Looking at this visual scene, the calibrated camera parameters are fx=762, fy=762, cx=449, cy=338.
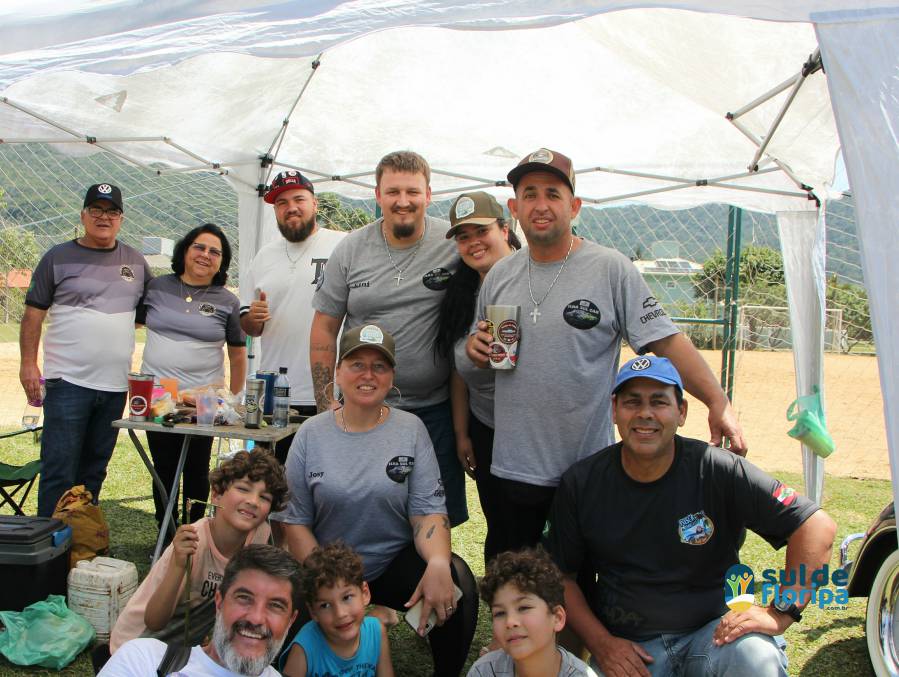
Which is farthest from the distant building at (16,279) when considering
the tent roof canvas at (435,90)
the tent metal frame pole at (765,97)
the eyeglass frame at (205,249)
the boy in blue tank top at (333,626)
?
the boy in blue tank top at (333,626)

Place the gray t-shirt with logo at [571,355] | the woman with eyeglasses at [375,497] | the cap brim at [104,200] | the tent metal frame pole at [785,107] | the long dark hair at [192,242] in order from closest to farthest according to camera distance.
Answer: the gray t-shirt with logo at [571,355], the woman with eyeglasses at [375,497], the tent metal frame pole at [785,107], the cap brim at [104,200], the long dark hair at [192,242]

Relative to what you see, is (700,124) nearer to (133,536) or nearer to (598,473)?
(598,473)

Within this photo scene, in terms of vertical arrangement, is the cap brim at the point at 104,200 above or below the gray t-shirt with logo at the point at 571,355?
above

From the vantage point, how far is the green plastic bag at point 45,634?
291 cm

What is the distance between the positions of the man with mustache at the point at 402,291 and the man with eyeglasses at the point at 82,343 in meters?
1.44

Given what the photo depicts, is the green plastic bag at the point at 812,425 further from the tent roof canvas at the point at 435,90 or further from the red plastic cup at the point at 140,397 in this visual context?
the red plastic cup at the point at 140,397

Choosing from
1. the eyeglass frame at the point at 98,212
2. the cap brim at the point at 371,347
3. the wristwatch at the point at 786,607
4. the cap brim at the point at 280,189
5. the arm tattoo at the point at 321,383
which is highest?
the cap brim at the point at 280,189

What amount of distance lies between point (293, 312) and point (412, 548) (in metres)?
1.88

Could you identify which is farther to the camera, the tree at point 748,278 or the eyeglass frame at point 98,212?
the tree at point 748,278

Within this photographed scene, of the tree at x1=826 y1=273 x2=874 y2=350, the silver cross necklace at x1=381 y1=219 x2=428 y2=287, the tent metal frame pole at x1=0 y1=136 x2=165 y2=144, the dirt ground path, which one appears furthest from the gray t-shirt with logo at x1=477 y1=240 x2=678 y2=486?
the tree at x1=826 y1=273 x2=874 y2=350

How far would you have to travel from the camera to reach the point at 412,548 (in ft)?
9.09

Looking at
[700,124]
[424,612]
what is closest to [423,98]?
[700,124]

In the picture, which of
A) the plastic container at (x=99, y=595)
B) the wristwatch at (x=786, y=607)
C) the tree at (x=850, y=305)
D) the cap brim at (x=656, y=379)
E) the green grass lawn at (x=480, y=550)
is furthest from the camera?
the tree at (x=850, y=305)

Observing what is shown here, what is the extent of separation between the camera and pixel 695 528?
2.28 m
